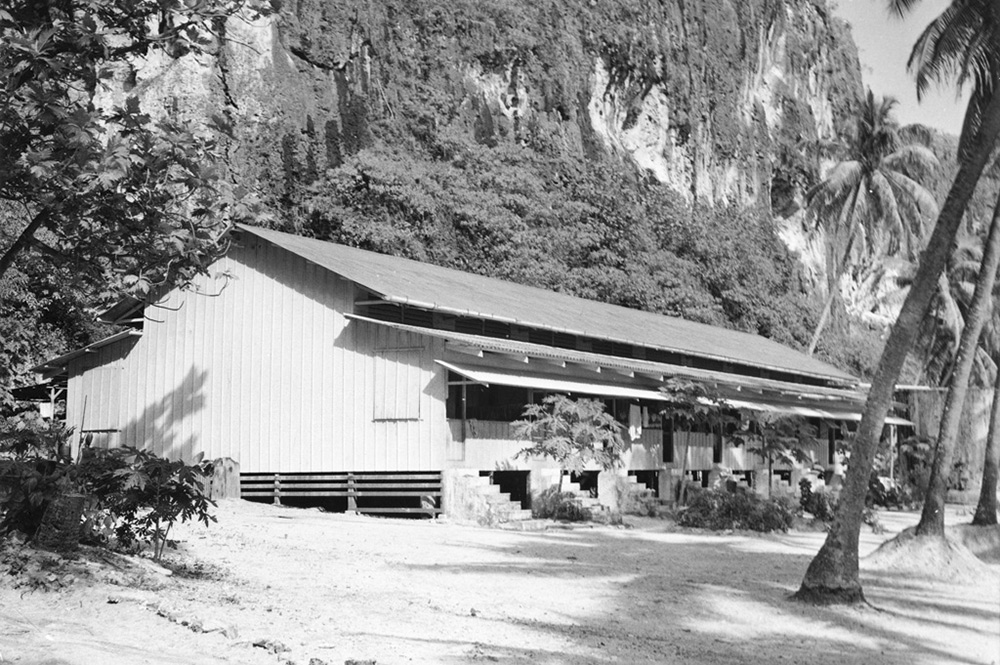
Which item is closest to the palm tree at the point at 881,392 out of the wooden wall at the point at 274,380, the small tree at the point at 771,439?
the wooden wall at the point at 274,380

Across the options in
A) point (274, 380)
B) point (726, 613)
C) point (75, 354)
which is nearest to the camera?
point (726, 613)

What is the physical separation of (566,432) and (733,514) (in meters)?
3.74

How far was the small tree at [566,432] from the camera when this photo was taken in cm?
2247

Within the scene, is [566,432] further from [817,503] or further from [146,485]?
[146,485]

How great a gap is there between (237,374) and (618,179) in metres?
32.8

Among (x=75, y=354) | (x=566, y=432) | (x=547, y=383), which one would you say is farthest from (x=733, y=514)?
(x=75, y=354)

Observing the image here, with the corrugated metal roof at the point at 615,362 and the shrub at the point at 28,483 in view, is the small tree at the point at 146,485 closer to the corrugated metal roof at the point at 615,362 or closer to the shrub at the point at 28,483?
the shrub at the point at 28,483

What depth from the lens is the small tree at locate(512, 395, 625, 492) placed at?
22469 millimetres

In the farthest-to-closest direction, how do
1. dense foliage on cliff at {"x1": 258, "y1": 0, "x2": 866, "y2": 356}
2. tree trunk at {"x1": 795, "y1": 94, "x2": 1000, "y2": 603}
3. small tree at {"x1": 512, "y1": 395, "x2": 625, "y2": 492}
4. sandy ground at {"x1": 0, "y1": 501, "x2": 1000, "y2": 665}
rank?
dense foliage on cliff at {"x1": 258, "y1": 0, "x2": 866, "y2": 356} < small tree at {"x1": 512, "y1": 395, "x2": 625, "y2": 492} < tree trunk at {"x1": 795, "y1": 94, "x2": 1000, "y2": 603} < sandy ground at {"x1": 0, "y1": 501, "x2": 1000, "y2": 665}

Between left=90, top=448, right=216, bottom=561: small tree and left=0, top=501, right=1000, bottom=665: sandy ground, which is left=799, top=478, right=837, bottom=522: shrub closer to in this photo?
left=0, top=501, right=1000, bottom=665: sandy ground

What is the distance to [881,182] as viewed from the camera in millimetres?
44375

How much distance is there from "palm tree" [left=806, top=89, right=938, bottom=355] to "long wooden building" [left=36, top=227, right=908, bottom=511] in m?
19.4

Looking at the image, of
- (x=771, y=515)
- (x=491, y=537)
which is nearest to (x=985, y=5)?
(x=771, y=515)

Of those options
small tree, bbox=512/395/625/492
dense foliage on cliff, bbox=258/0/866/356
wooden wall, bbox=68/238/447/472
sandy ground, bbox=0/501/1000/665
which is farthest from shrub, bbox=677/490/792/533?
dense foliage on cliff, bbox=258/0/866/356
